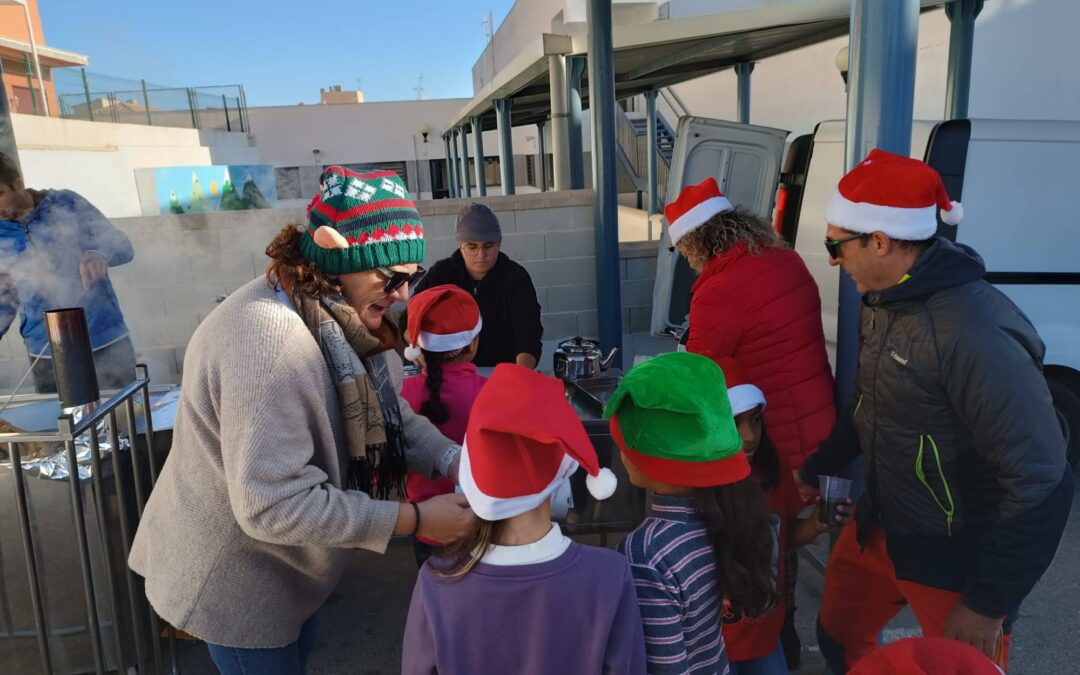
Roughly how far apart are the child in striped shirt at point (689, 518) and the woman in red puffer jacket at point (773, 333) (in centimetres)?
82

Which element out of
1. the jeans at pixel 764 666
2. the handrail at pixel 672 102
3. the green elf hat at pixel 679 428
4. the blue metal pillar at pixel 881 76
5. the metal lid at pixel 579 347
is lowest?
the jeans at pixel 764 666

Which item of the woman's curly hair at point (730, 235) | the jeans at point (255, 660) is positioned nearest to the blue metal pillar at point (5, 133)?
the jeans at point (255, 660)

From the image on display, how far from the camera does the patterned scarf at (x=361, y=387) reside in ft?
4.77

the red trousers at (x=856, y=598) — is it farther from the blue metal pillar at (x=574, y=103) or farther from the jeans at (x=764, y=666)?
the blue metal pillar at (x=574, y=103)

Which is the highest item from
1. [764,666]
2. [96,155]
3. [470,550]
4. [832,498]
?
[96,155]

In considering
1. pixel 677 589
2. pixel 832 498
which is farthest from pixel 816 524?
pixel 677 589

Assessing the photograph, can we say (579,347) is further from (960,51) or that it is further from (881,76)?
(960,51)

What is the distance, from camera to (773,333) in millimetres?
2320

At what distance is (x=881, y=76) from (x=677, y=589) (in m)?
1.75

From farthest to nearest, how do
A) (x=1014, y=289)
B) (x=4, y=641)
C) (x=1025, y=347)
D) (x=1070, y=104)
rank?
1. (x=1070, y=104)
2. (x=1014, y=289)
3. (x=4, y=641)
4. (x=1025, y=347)

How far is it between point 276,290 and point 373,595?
2210 millimetres

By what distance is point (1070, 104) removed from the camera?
712cm

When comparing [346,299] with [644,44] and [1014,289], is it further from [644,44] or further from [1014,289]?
[644,44]

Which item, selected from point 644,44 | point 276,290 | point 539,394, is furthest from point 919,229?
point 644,44
